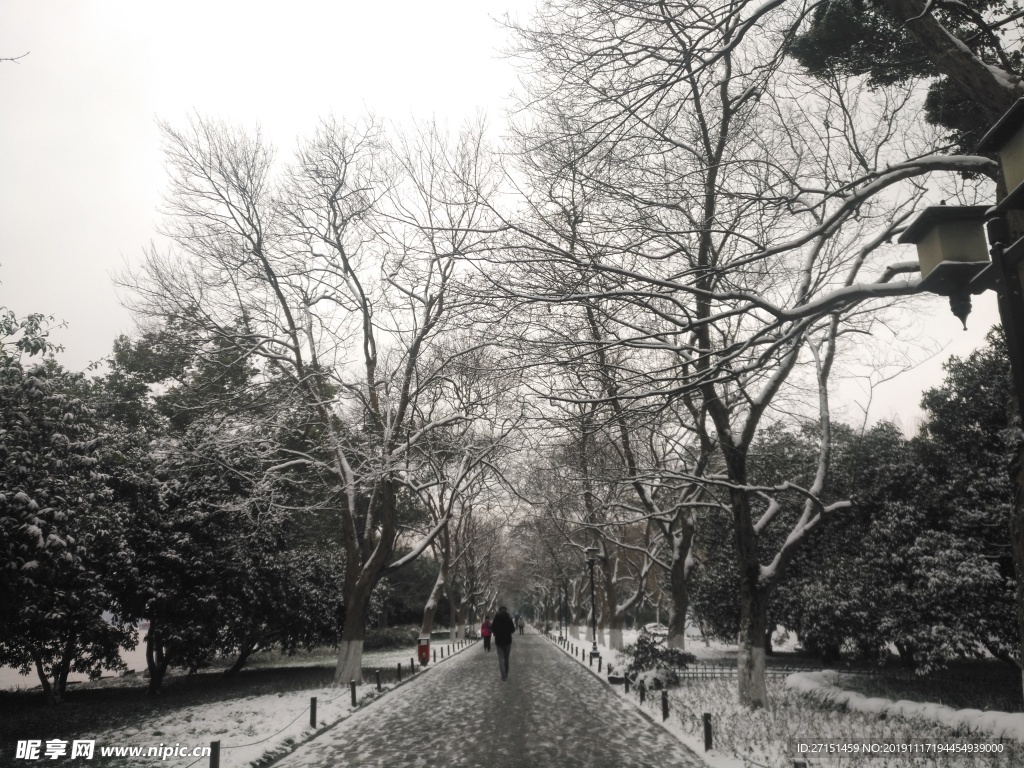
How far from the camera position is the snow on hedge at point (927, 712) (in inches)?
370

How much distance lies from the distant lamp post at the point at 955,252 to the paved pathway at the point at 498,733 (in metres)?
→ 7.21

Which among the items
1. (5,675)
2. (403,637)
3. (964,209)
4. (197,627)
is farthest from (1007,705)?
(403,637)

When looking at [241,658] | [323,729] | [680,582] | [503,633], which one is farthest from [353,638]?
[680,582]

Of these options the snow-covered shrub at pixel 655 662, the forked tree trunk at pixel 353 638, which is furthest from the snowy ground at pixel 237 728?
the snow-covered shrub at pixel 655 662

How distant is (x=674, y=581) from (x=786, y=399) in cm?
775

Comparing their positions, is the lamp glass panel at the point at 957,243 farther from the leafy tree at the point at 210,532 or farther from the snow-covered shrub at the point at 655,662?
the leafy tree at the point at 210,532

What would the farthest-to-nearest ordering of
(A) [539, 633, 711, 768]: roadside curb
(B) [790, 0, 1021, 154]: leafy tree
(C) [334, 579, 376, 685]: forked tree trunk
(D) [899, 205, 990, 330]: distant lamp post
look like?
(C) [334, 579, 376, 685]: forked tree trunk, (A) [539, 633, 711, 768]: roadside curb, (B) [790, 0, 1021, 154]: leafy tree, (D) [899, 205, 990, 330]: distant lamp post

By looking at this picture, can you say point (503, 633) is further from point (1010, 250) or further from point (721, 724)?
point (1010, 250)

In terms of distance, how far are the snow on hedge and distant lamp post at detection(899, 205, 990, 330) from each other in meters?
8.20

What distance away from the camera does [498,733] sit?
35.9 ft

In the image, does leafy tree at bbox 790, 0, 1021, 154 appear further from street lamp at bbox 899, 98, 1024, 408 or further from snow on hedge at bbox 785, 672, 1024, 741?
snow on hedge at bbox 785, 672, 1024, 741

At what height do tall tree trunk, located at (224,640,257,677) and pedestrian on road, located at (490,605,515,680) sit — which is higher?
pedestrian on road, located at (490,605,515,680)

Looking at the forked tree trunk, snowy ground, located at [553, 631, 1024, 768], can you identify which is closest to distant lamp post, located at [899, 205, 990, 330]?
snowy ground, located at [553, 631, 1024, 768]

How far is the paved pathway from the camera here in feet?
29.8
